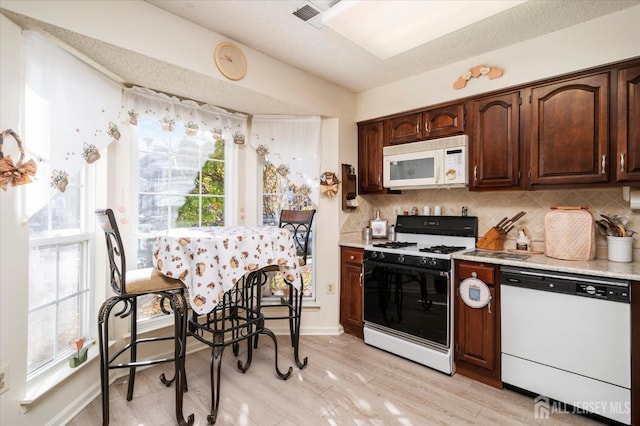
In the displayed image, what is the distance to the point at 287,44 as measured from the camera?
237 centimetres

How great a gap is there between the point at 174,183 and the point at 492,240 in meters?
2.76

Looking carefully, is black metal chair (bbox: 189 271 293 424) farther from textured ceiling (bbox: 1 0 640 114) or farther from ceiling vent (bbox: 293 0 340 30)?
ceiling vent (bbox: 293 0 340 30)

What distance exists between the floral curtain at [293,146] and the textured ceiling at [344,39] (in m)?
0.53

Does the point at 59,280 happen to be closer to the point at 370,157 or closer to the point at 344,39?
the point at 344,39

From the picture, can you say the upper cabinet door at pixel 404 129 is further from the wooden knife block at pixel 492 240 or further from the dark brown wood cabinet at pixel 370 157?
the wooden knife block at pixel 492 240

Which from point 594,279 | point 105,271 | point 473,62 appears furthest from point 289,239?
point 473,62

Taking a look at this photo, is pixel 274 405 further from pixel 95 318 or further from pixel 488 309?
pixel 488 309

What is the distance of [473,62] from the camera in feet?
8.34

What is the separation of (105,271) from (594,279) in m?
3.20

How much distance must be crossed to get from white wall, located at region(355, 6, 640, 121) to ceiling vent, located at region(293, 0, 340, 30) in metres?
1.22

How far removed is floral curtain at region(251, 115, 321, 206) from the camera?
9.96ft

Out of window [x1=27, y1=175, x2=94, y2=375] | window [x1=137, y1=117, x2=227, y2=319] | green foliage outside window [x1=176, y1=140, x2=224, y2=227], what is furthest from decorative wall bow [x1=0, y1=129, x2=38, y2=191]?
green foliage outside window [x1=176, y1=140, x2=224, y2=227]

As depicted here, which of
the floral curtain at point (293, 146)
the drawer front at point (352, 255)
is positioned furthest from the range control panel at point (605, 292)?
the floral curtain at point (293, 146)

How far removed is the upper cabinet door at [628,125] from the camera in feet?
6.20
